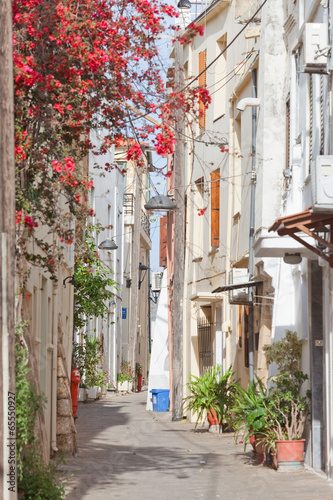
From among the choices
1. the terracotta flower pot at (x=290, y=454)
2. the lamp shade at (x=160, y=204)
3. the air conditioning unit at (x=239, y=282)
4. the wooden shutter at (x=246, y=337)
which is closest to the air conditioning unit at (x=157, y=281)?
the lamp shade at (x=160, y=204)

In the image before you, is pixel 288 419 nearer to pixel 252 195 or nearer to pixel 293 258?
pixel 293 258

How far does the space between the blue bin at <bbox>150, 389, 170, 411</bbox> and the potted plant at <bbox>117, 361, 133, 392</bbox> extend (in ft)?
43.2

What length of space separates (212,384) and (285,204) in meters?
5.02

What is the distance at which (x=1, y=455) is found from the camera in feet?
24.5

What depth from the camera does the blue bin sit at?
2836 centimetres

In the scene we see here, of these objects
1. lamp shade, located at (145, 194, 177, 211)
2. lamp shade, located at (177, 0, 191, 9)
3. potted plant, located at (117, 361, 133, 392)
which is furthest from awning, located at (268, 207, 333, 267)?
potted plant, located at (117, 361, 133, 392)

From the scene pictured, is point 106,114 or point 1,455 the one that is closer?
point 1,455

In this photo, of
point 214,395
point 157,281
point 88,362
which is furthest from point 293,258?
point 157,281

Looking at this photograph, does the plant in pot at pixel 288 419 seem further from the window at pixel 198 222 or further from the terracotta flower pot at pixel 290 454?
the window at pixel 198 222

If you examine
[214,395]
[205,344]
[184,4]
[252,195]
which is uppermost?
[184,4]

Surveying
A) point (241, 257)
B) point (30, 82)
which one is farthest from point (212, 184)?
point (30, 82)

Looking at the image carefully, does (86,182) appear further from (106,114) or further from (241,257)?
(241,257)

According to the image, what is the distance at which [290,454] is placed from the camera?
12922 mm

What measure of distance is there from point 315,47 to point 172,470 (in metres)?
6.13
